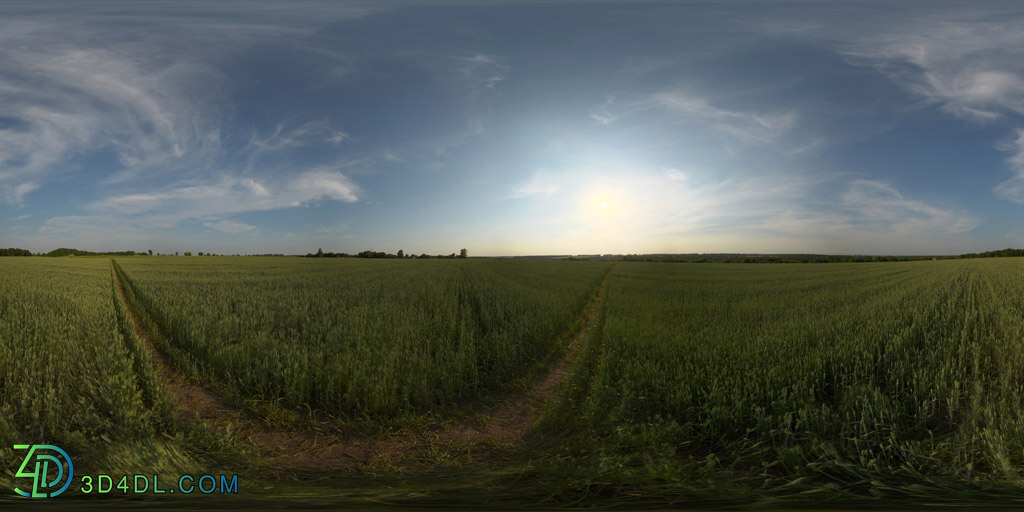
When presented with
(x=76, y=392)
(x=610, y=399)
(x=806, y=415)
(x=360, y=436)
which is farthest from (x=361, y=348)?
(x=806, y=415)

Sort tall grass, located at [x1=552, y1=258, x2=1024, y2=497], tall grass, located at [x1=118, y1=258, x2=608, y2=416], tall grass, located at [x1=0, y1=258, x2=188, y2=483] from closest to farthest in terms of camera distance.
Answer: tall grass, located at [x1=552, y1=258, x2=1024, y2=497], tall grass, located at [x1=0, y1=258, x2=188, y2=483], tall grass, located at [x1=118, y1=258, x2=608, y2=416]

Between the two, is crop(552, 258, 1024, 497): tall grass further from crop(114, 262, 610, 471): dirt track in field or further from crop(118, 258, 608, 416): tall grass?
crop(118, 258, 608, 416): tall grass

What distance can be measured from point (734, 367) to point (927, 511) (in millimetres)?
2669

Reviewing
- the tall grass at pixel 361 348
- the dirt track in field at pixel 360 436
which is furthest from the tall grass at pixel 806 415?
the tall grass at pixel 361 348

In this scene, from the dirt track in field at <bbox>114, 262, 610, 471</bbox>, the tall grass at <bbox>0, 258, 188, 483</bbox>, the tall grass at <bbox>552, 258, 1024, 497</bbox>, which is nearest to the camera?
the tall grass at <bbox>552, 258, 1024, 497</bbox>

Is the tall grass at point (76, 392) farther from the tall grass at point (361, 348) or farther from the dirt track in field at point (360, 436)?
the tall grass at point (361, 348)

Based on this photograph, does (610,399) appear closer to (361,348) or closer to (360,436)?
(360,436)

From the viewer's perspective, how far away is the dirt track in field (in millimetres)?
4617

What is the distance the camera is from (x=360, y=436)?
509 cm

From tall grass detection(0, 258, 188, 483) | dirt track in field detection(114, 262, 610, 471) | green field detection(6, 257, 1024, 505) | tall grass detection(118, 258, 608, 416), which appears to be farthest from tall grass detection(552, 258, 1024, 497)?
tall grass detection(0, 258, 188, 483)

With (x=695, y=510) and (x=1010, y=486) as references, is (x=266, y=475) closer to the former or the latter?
(x=695, y=510)

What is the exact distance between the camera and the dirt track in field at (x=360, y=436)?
4617 millimetres

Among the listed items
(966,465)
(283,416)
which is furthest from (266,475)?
(966,465)

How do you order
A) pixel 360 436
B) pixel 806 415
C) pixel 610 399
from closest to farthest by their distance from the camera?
pixel 806 415 → pixel 360 436 → pixel 610 399
